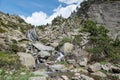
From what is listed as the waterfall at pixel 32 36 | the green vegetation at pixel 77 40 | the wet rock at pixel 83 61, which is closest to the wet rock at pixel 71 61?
the wet rock at pixel 83 61

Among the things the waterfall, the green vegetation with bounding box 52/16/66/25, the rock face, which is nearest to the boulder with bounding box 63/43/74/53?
the rock face

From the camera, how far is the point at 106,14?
52.6 metres

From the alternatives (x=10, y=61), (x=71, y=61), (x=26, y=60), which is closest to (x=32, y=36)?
(x=71, y=61)

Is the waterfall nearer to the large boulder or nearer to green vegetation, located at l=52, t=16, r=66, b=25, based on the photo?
green vegetation, located at l=52, t=16, r=66, b=25

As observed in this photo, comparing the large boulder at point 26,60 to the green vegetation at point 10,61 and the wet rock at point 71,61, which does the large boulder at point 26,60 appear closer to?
the green vegetation at point 10,61

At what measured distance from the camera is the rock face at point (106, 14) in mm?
49875

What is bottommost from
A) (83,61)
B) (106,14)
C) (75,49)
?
(83,61)

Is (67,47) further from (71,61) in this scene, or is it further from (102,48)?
(102,48)

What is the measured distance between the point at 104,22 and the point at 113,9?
368cm

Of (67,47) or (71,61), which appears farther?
(67,47)

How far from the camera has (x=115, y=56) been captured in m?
35.9

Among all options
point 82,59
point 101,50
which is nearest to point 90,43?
point 101,50

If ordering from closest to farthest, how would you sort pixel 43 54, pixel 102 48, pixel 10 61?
pixel 10 61 < pixel 43 54 < pixel 102 48

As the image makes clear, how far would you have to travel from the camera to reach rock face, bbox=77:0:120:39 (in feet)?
164
